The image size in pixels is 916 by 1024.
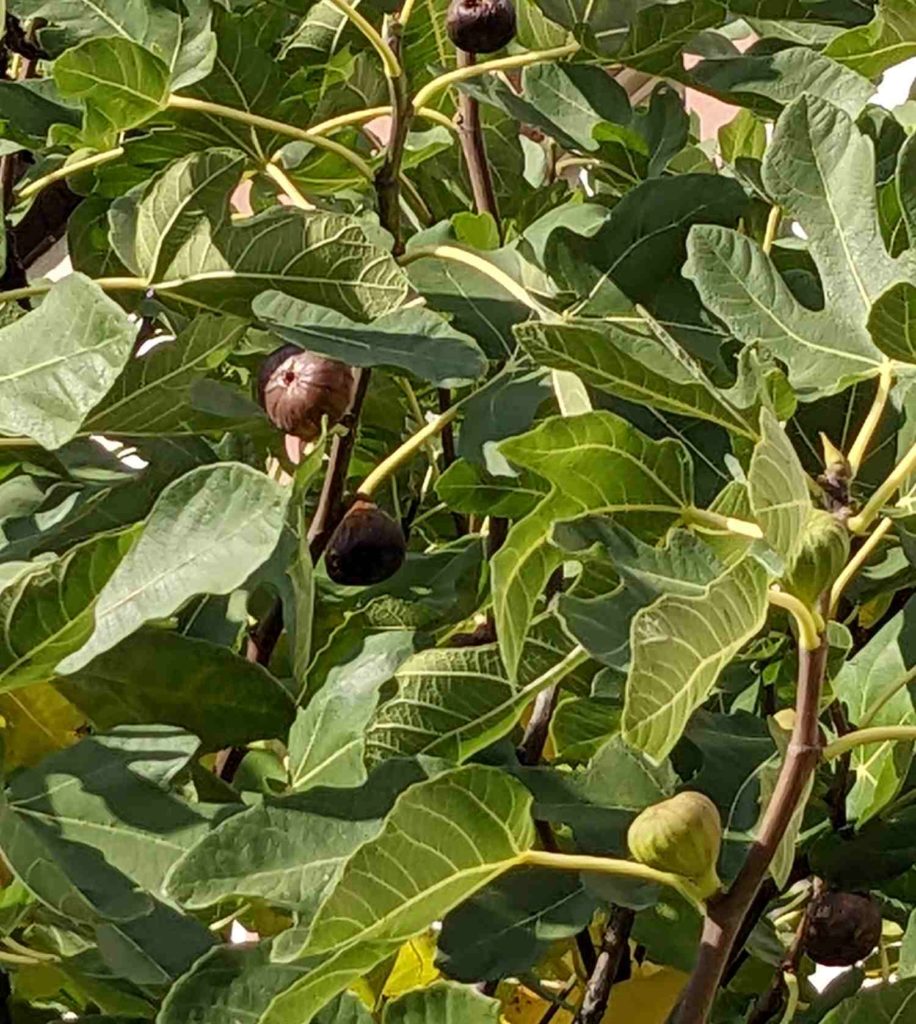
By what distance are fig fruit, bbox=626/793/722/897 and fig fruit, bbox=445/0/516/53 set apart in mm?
384

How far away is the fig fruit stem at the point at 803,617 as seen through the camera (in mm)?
440

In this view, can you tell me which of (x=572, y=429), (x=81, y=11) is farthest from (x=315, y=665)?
(x=81, y=11)

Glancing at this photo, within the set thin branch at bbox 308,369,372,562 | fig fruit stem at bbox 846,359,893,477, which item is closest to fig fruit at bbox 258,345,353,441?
thin branch at bbox 308,369,372,562

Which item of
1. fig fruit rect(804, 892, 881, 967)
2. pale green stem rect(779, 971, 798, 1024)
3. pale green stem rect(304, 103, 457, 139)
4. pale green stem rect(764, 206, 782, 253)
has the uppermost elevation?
pale green stem rect(304, 103, 457, 139)

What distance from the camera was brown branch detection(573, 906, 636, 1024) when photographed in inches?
23.3

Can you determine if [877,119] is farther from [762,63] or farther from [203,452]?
[203,452]

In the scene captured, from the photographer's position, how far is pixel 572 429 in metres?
0.51

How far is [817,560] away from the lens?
1.43 ft

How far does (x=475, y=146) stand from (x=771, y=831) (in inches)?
15.7

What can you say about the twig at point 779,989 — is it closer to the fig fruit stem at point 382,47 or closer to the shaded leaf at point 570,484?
the shaded leaf at point 570,484

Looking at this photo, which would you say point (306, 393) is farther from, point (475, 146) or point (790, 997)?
point (790, 997)

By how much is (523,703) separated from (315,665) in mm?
104

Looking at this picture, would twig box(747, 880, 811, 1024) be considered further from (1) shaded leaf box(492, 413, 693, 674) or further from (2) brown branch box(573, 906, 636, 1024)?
(1) shaded leaf box(492, 413, 693, 674)

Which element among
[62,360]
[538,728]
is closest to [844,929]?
[538,728]
